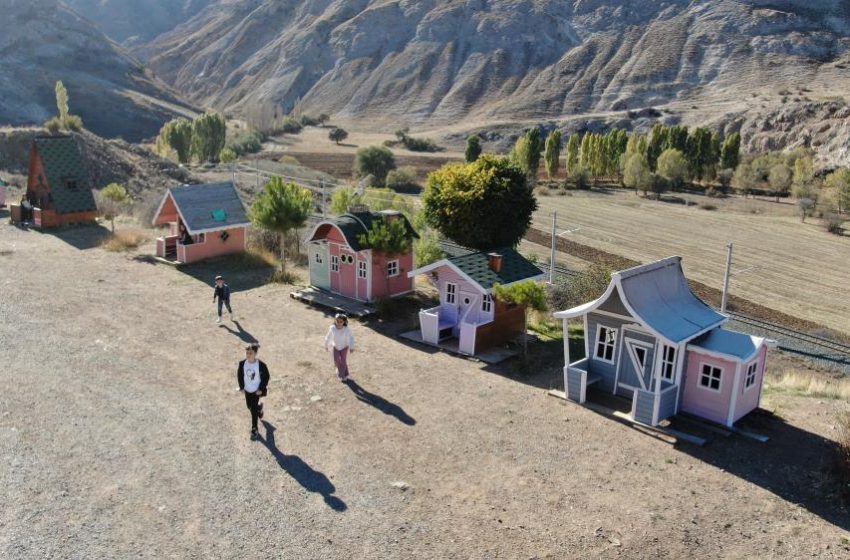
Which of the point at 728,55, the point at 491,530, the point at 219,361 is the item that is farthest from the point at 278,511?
the point at 728,55

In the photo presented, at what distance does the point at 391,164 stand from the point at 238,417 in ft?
191

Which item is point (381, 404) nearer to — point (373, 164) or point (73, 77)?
point (373, 164)

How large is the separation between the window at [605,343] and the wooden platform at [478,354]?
9.39ft

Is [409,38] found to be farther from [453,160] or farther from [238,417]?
[238,417]

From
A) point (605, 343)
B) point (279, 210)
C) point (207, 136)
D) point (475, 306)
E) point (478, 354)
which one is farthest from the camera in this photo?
point (207, 136)

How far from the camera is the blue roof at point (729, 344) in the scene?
586 inches

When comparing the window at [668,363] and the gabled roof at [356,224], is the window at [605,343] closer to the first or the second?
the window at [668,363]

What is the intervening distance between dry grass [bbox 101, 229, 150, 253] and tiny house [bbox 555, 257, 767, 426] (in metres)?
20.7

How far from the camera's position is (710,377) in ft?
50.2

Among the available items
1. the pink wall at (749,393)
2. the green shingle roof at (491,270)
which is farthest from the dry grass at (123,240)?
the pink wall at (749,393)

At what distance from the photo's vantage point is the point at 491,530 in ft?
36.7

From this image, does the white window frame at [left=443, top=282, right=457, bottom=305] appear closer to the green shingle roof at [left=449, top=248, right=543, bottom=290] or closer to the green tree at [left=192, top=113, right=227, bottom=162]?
the green shingle roof at [left=449, top=248, right=543, bottom=290]

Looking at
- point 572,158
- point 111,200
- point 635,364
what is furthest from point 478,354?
point 572,158

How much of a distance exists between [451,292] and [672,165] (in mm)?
52367
